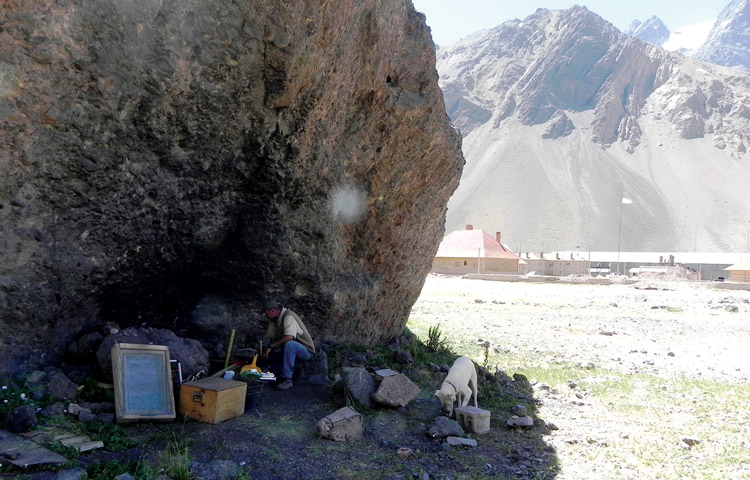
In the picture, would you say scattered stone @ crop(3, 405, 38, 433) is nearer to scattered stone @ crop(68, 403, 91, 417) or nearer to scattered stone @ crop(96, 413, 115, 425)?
scattered stone @ crop(68, 403, 91, 417)

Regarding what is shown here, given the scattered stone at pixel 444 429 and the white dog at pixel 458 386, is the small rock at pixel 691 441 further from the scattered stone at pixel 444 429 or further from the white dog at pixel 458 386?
the scattered stone at pixel 444 429

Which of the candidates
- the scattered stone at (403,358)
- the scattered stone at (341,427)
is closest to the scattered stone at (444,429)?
the scattered stone at (341,427)

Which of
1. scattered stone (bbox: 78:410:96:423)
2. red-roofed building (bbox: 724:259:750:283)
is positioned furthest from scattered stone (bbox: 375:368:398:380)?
red-roofed building (bbox: 724:259:750:283)

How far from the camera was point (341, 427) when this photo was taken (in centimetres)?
570

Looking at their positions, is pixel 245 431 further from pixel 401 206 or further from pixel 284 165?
pixel 401 206

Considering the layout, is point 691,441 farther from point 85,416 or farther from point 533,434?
point 85,416

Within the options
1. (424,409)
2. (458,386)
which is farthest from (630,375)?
(424,409)

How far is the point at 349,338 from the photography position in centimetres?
937

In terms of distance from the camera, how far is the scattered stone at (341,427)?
5637mm

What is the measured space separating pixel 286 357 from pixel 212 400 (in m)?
1.76

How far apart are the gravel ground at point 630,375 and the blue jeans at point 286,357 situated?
3303mm

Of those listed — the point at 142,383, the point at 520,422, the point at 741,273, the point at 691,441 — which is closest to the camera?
the point at 142,383

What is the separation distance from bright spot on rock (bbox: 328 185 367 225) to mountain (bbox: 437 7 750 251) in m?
95.4

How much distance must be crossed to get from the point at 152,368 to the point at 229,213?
2.39m
